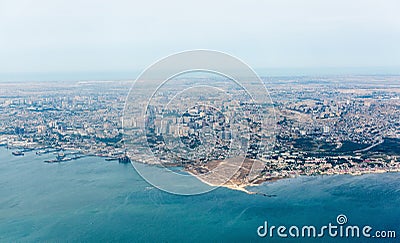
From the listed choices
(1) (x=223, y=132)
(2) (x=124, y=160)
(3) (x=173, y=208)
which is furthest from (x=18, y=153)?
(1) (x=223, y=132)

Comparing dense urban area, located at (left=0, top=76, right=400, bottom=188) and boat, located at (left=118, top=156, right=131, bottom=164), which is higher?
dense urban area, located at (left=0, top=76, right=400, bottom=188)

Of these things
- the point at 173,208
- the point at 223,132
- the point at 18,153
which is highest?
the point at 223,132

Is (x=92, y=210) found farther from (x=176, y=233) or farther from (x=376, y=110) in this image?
(x=376, y=110)

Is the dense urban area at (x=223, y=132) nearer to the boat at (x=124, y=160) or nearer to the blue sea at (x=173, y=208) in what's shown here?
the boat at (x=124, y=160)

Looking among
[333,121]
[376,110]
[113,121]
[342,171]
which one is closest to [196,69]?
[342,171]

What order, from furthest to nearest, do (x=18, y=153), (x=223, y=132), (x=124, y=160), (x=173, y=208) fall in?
(x=18, y=153), (x=124, y=160), (x=223, y=132), (x=173, y=208)

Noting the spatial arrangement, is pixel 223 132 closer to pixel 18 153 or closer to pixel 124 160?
pixel 124 160

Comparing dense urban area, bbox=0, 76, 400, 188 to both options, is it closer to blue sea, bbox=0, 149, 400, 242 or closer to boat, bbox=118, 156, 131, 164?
boat, bbox=118, 156, 131, 164

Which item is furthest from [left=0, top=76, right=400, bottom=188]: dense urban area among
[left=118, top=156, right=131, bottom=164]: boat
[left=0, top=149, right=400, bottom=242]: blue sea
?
[left=0, top=149, right=400, bottom=242]: blue sea

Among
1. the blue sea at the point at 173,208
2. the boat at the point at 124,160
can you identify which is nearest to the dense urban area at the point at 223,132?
the boat at the point at 124,160
